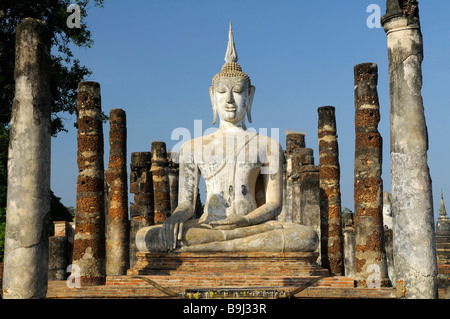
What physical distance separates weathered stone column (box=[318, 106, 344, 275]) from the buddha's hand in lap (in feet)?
14.8

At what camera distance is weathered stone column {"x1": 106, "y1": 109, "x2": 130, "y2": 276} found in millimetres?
15539

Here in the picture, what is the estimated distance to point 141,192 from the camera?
60.4 ft

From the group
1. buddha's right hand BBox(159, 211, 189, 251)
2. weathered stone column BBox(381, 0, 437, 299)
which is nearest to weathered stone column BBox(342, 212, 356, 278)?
buddha's right hand BBox(159, 211, 189, 251)

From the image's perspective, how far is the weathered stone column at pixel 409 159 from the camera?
8250mm

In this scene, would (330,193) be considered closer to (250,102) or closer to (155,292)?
(250,102)

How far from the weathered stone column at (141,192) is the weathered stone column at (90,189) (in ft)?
18.1

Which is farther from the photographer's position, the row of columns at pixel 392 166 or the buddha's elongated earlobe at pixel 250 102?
the buddha's elongated earlobe at pixel 250 102

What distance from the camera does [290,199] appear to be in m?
24.5

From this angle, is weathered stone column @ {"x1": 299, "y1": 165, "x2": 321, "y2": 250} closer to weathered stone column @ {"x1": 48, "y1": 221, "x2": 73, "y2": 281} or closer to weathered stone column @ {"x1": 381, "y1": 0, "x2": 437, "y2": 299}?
weathered stone column @ {"x1": 48, "y1": 221, "x2": 73, "y2": 281}

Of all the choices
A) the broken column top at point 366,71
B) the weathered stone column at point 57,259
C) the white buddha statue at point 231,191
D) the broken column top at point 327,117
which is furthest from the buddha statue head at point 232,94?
the weathered stone column at point 57,259

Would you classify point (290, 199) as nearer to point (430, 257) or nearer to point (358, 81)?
point (358, 81)

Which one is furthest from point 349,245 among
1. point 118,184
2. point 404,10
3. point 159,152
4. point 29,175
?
point 29,175

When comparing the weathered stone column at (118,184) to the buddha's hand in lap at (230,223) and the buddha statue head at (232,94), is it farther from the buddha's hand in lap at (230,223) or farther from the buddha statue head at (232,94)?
the buddha's hand in lap at (230,223)
